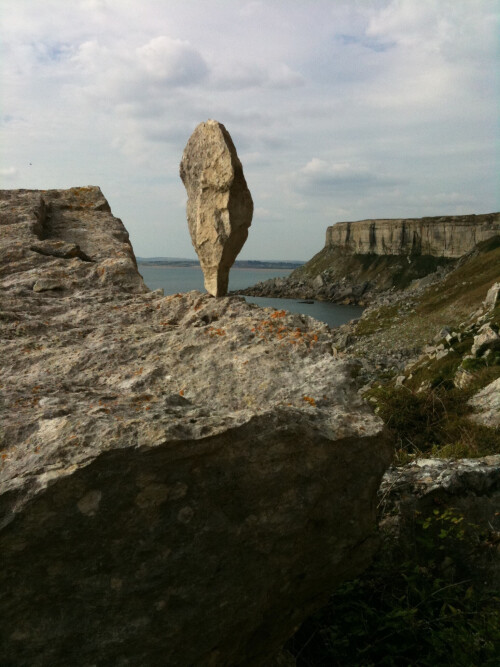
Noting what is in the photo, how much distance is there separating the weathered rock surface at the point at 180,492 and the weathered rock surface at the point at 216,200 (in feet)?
6.24

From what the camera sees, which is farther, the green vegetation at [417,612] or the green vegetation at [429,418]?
the green vegetation at [429,418]

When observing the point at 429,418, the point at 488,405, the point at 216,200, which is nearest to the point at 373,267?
the point at 488,405

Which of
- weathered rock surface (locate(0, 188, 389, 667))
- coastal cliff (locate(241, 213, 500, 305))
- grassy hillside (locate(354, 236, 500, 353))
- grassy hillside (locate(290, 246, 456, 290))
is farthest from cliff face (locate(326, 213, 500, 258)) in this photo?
weathered rock surface (locate(0, 188, 389, 667))

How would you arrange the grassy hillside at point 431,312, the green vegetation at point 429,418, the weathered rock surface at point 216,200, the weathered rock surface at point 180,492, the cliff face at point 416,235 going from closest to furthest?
the weathered rock surface at point 180,492 → the weathered rock surface at point 216,200 → the green vegetation at point 429,418 → the grassy hillside at point 431,312 → the cliff face at point 416,235

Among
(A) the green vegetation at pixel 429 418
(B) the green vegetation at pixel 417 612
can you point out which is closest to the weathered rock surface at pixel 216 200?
(B) the green vegetation at pixel 417 612

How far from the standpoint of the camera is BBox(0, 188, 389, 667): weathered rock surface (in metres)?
2.89

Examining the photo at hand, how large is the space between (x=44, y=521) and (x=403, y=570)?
339cm

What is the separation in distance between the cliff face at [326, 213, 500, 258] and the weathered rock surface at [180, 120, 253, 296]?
10839cm

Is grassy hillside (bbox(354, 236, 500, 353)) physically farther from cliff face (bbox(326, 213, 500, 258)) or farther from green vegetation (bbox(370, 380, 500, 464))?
cliff face (bbox(326, 213, 500, 258))

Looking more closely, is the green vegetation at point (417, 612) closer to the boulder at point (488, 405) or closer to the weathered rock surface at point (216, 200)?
the weathered rock surface at point (216, 200)

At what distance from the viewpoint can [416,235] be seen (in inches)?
4815

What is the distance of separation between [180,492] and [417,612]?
2706 mm

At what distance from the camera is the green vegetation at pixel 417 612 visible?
3.98 metres

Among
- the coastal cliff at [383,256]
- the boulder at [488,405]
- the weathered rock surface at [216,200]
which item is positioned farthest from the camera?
the coastal cliff at [383,256]
